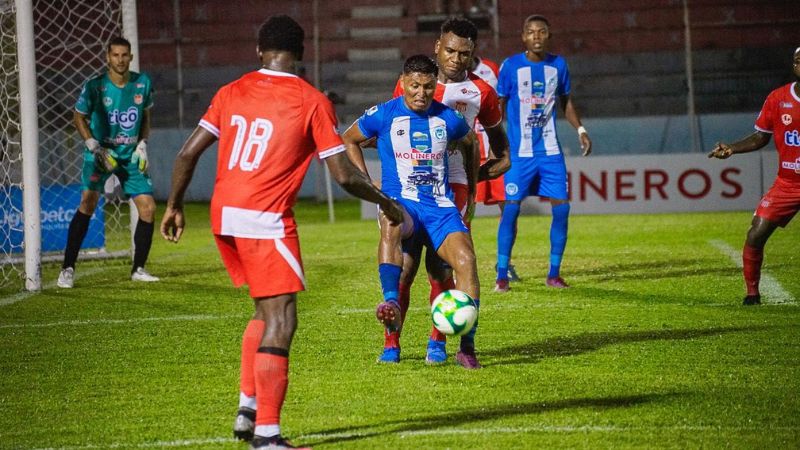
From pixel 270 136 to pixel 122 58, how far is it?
6.21m

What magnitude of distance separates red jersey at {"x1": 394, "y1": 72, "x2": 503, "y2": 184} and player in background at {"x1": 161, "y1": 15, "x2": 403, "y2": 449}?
214cm

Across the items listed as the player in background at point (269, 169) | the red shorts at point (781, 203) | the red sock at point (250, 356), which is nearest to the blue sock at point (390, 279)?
the red sock at point (250, 356)

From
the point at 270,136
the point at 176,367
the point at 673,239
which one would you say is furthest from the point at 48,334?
the point at 673,239

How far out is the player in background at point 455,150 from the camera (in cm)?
634

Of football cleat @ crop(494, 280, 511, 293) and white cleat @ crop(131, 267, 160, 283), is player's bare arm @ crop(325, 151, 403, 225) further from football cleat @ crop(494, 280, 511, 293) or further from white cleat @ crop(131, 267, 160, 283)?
white cleat @ crop(131, 267, 160, 283)

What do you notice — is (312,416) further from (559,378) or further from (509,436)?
(559,378)

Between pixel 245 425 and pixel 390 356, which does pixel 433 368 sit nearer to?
pixel 390 356

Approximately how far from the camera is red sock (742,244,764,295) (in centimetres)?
818

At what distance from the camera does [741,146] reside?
812 cm

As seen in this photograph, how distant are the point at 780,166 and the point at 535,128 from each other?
7.57 feet

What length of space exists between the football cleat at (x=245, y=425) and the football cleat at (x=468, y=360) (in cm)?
182

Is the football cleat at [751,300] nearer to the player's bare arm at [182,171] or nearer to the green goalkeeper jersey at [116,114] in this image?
the player's bare arm at [182,171]

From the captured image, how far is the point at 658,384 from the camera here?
5.62m

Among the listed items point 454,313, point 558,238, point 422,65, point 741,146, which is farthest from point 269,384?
point 558,238
